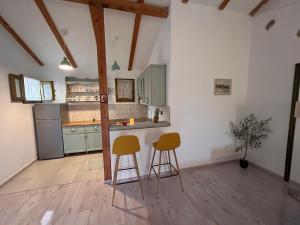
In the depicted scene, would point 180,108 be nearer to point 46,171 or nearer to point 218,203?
point 218,203

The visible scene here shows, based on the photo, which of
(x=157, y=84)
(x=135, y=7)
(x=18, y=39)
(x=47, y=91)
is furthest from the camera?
(x=47, y=91)

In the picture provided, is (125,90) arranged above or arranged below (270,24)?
below

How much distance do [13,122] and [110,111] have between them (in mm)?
2235

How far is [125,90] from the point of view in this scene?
178 inches

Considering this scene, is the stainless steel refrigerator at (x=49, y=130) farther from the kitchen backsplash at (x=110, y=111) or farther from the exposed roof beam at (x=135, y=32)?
the exposed roof beam at (x=135, y=32)

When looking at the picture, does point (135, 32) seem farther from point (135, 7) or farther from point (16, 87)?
point (16, 87)

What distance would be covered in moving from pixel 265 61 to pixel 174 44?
184 cm

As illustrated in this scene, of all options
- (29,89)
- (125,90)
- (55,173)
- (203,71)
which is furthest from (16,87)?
(203,71)

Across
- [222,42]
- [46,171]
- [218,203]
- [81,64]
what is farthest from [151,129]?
[81,64]

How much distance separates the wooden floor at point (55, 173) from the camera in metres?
2.57

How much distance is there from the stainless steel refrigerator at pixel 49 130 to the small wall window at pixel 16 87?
1.57 ft

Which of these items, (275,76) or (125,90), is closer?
(275,76)

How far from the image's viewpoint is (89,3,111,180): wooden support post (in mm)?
2307

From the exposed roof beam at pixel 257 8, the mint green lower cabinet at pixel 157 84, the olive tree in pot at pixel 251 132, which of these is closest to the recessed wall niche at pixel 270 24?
the exposed roof beam at pixel 257 8
